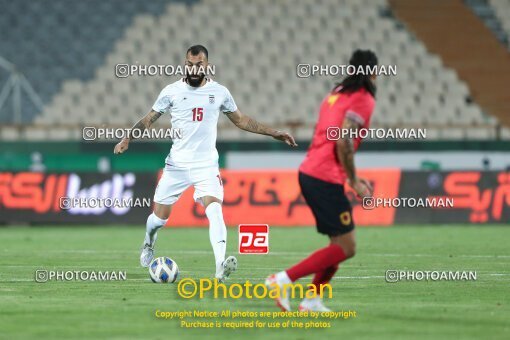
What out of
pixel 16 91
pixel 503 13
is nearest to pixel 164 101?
pixel 16 91

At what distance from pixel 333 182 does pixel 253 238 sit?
124 inches

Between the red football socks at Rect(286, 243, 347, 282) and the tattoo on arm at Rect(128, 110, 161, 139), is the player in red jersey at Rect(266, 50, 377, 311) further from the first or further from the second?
the tattoo on arm at Rect(128, 110, 161, 139)

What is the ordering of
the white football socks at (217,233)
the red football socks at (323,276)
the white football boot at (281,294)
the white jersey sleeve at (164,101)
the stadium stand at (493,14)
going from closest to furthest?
the white football boot at (281,294) < the red football socks at (323,276) < the white football socks at (217,233) < the white jersey sleeve at (164,101) < the stadium stand at (493,14)

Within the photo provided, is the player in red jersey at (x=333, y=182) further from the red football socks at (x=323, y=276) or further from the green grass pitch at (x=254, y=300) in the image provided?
the green grass pitch at (x=254, y=300)

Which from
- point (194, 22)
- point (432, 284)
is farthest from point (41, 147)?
point (432, 284)

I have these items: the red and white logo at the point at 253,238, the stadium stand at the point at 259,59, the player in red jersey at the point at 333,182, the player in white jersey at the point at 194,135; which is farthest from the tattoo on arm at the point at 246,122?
the stadium stand at the point at 259,59

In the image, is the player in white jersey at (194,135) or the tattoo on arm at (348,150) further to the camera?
the player in white jersey at (194,135)

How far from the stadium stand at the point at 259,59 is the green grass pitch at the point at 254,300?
10.00 m

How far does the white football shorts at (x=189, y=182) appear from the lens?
42.4 ft

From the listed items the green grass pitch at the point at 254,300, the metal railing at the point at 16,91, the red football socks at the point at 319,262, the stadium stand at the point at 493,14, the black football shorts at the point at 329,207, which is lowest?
the green grass pitch at the point at 254,300

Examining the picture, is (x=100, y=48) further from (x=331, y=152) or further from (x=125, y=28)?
(x=331, y=152)

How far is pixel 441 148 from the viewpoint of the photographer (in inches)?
1102

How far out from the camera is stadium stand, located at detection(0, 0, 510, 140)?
3102cm

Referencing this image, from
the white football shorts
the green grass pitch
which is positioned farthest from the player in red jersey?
the white football shorts
